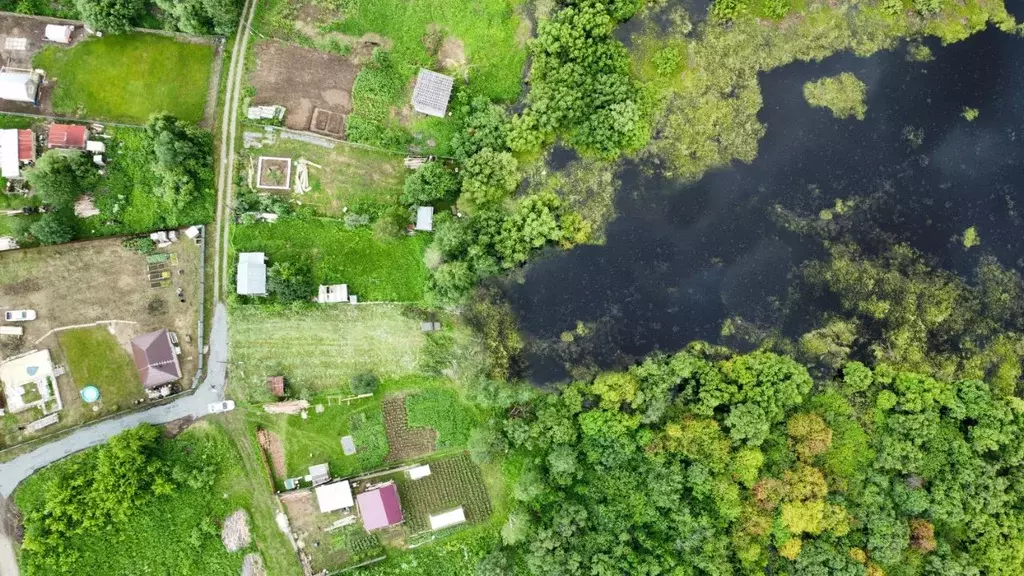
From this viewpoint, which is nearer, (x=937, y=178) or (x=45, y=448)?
(x=45, y=448)

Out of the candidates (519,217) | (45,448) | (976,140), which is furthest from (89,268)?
(976,140)

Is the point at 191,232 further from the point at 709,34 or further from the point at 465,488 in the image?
the point at 709,34

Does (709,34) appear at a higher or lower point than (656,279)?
higher

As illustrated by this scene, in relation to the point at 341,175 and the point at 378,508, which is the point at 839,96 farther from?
the point at 378,508

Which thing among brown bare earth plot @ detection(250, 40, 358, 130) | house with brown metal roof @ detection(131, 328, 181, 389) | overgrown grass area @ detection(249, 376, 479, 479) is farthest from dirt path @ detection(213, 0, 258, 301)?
overgrown grass area @ detection(249, 376, 479, 479)

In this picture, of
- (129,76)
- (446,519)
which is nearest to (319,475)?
(446,519)

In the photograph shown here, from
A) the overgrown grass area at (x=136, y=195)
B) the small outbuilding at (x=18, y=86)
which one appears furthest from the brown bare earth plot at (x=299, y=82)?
the small outbuilding at (x=18, y=86)
